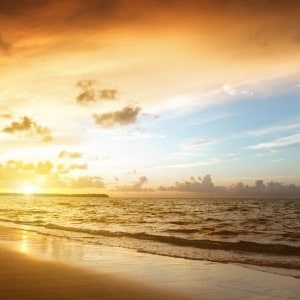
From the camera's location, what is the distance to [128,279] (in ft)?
34.3

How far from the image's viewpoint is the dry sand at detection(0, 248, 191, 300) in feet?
26.8

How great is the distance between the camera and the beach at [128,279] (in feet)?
28.4

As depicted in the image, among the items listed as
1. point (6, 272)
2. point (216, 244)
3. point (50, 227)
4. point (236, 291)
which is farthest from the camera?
point (50, 227)

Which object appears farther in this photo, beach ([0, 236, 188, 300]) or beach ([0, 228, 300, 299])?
beach ([0, 228, 300, 299])

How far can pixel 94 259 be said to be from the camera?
14.5m

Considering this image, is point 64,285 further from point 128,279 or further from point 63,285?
point 128,279

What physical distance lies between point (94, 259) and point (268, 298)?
7.57 metres

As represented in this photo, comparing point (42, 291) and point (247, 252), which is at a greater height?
point (42, 291)

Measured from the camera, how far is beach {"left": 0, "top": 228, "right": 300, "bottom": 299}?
8642mm

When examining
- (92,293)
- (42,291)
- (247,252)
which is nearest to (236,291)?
(92,293)

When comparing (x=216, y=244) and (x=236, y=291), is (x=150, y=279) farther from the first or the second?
(x=216, y=244)

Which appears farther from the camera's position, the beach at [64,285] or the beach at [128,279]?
the beach at [128,279]

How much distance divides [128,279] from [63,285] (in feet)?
6.56

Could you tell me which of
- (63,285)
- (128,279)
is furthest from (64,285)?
(128,279)
